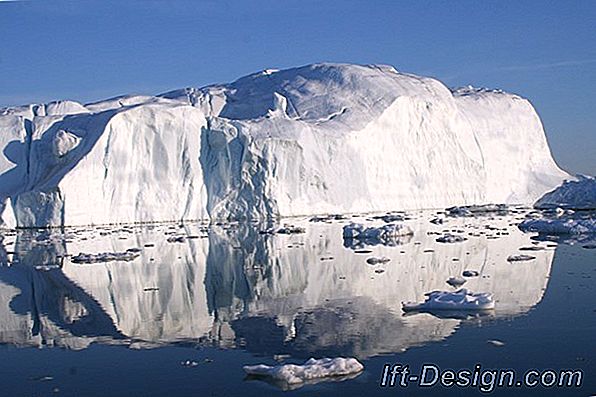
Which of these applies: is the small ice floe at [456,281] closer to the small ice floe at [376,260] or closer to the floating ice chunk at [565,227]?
the small ice floe at [376,260]

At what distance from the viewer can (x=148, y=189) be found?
78.8ft

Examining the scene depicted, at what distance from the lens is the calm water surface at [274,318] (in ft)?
18.3

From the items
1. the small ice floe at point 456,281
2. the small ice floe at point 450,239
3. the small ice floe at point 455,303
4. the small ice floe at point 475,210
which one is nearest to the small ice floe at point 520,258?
the small ice floe at point 456,281

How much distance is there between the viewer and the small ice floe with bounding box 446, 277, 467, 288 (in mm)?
9215

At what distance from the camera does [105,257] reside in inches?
524

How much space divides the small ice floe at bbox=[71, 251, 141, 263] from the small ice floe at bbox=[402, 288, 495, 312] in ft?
22.8

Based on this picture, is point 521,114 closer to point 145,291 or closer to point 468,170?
point 468,170

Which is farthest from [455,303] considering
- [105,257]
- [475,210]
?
[475,210]

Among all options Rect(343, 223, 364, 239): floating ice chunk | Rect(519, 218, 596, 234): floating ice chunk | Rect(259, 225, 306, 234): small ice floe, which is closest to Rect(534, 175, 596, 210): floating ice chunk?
Rect(519, 218, 596, 234): floating ice chunk

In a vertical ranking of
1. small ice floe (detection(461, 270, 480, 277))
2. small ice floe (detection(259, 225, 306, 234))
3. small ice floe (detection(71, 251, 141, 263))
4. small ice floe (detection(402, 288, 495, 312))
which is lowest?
small ice floe (detection(71, 251, 141, 263))

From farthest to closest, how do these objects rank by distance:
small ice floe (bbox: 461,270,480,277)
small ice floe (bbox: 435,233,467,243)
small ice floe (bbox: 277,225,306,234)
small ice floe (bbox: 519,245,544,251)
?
small ice floe (bbox: 277,225,306,234) < small ice floe (bbox: 435,233,467,243) < small ice floe (bbox: 519,245,544,251) < small ice floe (bbox: 461,270,480,277)

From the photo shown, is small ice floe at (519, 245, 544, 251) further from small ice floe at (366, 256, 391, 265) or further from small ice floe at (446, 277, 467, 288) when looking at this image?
small ice floe at (446, 277, 467, 288)

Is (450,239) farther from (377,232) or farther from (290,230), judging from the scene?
(290,230)

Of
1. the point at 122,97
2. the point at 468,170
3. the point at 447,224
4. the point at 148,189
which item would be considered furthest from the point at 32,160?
the point at 468,170
